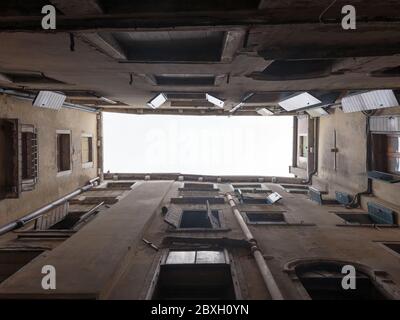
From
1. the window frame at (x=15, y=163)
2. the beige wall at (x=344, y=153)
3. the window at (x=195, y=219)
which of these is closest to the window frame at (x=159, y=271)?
the window at (x=195, y=219)

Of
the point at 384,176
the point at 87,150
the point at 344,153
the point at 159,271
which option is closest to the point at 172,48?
the point at 159,271

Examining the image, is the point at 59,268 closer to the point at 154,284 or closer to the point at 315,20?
the point at 154,284

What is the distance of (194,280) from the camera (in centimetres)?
692

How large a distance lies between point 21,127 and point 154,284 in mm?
6271

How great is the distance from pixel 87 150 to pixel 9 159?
25.0ft

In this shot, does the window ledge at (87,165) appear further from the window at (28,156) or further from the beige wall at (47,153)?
the window at (28,156)

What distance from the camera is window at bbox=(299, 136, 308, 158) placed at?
60.9 ft

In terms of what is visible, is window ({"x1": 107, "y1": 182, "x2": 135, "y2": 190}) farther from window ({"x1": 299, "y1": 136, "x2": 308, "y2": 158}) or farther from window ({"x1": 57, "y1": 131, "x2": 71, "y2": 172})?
window ({"x1": 299, "y1": 136, "x2": 308, "y2": 158})

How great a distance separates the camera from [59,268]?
238 inches

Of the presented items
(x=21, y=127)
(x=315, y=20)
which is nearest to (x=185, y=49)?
(x=315, y=20)

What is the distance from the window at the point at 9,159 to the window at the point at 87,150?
657 centimetres

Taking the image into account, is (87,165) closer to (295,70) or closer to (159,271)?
(159,271)

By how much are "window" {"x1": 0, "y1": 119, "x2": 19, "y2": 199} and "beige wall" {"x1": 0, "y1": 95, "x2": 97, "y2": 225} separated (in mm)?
300

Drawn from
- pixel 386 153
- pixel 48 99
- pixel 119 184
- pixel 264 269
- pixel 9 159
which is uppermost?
pixel 48 99
